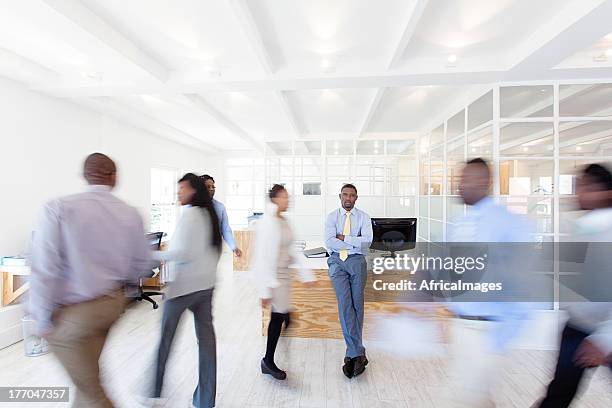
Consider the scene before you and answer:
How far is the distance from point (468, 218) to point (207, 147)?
8536 millimetres

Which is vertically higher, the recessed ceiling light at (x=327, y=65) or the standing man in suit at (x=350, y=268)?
the recessed ceiling light at (x=327, y=65)

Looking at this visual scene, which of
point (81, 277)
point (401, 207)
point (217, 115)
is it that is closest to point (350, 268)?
point (81, 277)

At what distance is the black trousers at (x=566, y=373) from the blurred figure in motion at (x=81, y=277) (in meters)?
2.25

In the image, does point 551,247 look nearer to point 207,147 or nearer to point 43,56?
point 43,56

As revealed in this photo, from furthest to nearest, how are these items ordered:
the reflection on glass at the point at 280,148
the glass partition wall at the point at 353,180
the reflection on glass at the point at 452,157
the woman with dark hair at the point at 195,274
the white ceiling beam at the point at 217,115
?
the reflection on glass at the point at 280,148
the glass partition wall at the point at 353,180
the reflection on glass at the point at 452,157
the white ceiling beam at the point at 217,115
the woman with dark hair at the point at 195,274

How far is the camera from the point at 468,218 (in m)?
1.80

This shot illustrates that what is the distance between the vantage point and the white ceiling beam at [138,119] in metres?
4.83

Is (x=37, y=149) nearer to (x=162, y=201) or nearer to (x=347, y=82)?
(x=347, y=82)

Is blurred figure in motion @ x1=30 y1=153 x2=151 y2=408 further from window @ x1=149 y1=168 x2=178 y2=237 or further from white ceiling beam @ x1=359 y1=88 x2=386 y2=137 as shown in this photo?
window @ x1=149 y1=168 x2=178 y2=237

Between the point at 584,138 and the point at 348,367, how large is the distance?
344 centimetres

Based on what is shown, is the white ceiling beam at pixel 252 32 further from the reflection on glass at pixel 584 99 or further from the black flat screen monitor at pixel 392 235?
the reflection on glass at pixel 584 99

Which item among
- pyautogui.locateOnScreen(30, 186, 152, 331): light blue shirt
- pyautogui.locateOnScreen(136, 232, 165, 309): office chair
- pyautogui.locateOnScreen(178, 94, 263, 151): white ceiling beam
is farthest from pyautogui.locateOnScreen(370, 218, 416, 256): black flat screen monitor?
pyautogui.locateOnScreen(136, 232, 165, 309): office chair

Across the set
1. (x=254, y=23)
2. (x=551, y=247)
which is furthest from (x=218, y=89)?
(x=551, y=247)

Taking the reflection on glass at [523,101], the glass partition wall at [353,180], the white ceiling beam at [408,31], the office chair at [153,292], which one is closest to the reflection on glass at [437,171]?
the glass partition wall at [353,180]
